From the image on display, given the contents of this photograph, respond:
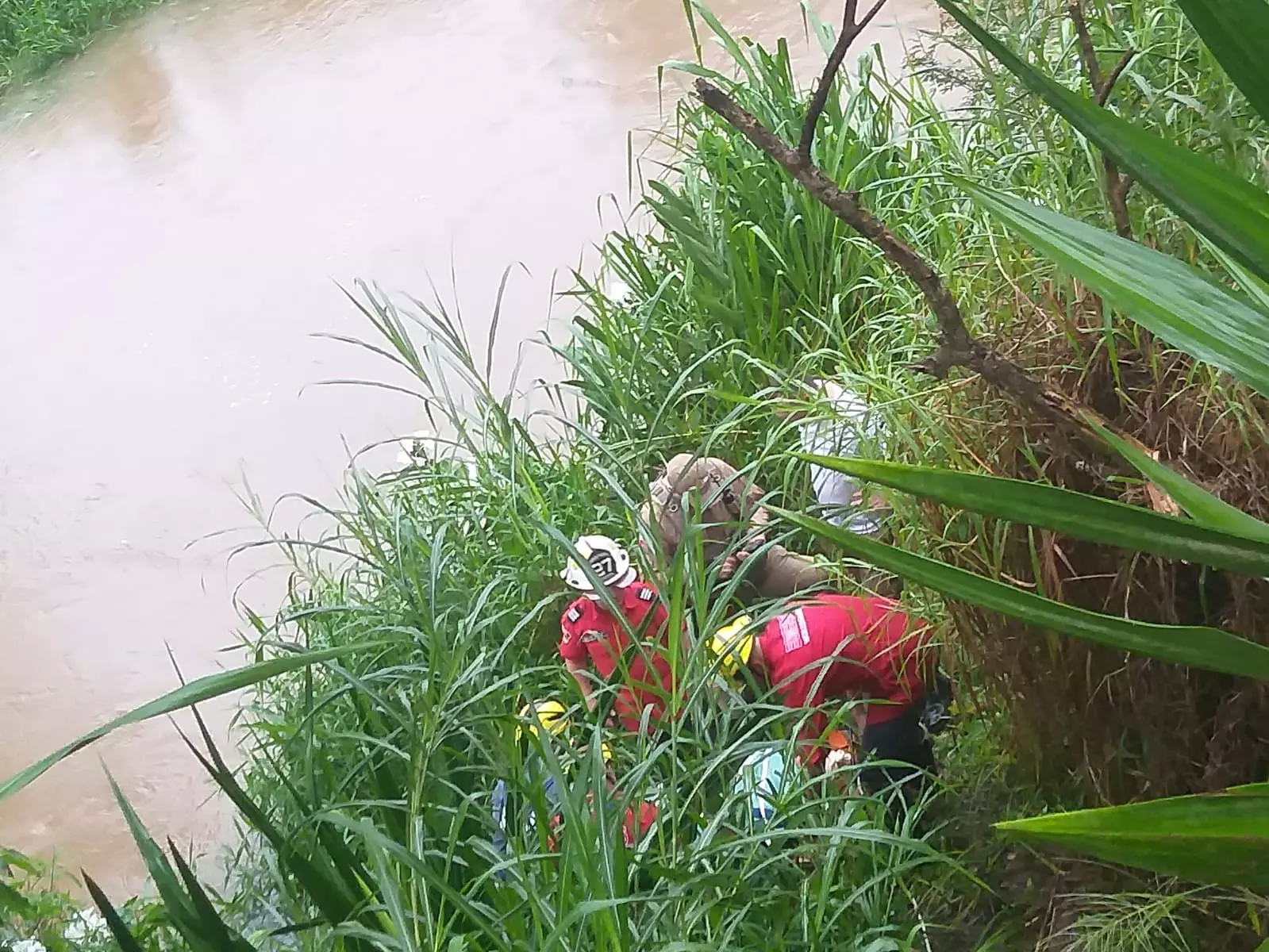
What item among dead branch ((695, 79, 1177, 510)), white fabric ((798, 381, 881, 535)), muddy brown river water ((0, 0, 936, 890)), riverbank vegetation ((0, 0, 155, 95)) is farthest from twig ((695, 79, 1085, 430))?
riverbank vegetation ((0, 0, 155, 95))

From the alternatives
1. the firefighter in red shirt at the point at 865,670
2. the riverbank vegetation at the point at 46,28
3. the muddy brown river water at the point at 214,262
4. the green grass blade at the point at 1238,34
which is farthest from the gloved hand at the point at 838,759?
the riverbank vegetation at the point at 46,28

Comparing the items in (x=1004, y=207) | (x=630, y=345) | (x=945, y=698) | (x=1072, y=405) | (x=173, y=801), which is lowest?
(x=173, y=801)

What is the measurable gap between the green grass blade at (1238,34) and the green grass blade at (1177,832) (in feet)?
0.93

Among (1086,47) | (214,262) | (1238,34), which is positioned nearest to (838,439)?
(1086,47)

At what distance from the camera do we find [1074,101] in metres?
0.47

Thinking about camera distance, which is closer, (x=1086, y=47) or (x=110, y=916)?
(x=110, y=916)

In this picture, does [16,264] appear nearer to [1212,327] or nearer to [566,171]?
[566,171]

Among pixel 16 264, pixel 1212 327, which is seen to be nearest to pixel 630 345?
pixel 1212 327

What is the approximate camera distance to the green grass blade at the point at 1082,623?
0.47m

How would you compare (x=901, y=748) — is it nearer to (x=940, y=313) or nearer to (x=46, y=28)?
(x=940, y=313)

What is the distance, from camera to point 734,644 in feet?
3.12

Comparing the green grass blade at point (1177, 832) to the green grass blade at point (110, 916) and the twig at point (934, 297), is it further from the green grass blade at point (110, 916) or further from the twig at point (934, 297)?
the green grass blade at point (110, 916)

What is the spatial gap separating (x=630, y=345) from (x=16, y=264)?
6.46ft

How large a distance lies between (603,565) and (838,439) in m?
0.25
